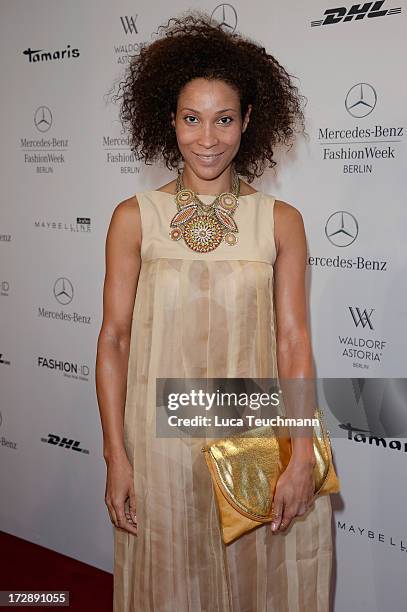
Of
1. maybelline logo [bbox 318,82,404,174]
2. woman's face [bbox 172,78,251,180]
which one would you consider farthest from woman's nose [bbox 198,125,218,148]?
maybelline logo [bbox 318,82,404,174]

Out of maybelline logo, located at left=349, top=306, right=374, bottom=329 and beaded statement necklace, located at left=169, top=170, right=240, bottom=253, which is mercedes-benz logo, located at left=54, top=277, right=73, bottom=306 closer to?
maybelline logo, located at left=349, top=306, right=374, bottom=329

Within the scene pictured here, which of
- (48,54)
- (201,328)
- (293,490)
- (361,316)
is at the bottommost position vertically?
(293,490)

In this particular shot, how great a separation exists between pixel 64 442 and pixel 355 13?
7.04ft

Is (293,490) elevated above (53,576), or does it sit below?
above

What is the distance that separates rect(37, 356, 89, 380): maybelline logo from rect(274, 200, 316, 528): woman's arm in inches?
62.1

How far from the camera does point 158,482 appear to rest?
204 cm

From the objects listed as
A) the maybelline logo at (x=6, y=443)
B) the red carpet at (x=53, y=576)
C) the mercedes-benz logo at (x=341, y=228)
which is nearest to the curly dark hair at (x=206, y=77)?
the mercedes-benz logo at (x=341, y=228)

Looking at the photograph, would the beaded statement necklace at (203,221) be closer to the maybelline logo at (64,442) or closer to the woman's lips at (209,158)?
the woman's lips at (209,158)

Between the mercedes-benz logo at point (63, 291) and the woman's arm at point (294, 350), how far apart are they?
1595 mm

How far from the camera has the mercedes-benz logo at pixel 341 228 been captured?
8.79ft

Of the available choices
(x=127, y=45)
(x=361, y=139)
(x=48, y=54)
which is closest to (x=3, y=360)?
(x=48, y=54)

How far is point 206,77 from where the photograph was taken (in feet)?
6.42

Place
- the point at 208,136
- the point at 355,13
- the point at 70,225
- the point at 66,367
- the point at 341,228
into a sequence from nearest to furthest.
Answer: the point at 208,136
the point at 355,13
the point at 341,228
the point at 70,225
the point at 66,367

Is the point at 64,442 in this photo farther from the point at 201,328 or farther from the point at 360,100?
the point at 360,100
